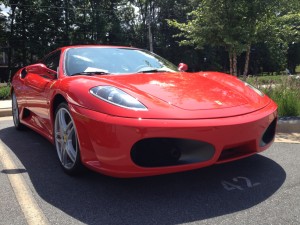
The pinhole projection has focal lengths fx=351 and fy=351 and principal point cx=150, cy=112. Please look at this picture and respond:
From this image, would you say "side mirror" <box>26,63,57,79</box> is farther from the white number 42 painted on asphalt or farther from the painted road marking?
the white number 42 painted on asphalt

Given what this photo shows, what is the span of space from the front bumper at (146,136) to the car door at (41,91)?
100 cm

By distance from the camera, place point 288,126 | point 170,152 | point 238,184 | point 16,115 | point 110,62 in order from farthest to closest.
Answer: point 16,115, point 288,126, point 110,62, point 238,184, point 170,152

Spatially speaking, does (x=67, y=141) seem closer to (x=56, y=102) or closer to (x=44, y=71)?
(x=56, y=102)

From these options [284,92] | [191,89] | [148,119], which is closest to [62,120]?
[148,119]

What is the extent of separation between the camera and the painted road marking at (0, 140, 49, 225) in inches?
90.8

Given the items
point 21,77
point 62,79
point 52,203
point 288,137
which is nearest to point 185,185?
point 52,203

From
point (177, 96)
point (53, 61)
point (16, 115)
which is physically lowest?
point (16, 115)

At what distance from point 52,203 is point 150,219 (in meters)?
0.77

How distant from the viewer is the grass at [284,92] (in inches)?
213

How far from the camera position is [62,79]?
10.7 ft

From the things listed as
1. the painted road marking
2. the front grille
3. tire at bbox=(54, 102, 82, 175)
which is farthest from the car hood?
the painted road marking

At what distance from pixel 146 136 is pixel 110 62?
1.52m

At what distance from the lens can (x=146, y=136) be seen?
2391 mm

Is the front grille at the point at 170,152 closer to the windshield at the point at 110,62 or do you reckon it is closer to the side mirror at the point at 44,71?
the windshield at the point at 110,62
